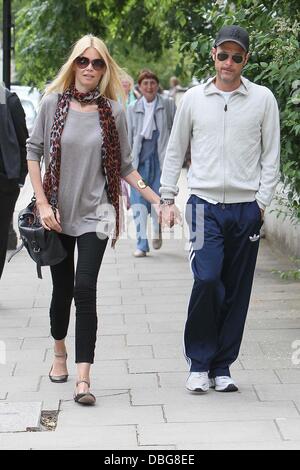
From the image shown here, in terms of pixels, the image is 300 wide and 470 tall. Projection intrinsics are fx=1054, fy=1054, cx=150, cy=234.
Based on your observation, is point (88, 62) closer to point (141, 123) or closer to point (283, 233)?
point (141, 123)

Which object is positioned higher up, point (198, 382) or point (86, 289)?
point (86, 289)

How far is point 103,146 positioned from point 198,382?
1.34m

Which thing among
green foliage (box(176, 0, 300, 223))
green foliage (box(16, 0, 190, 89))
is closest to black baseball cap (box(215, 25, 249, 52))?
green foliage (box(176, 0, 300, 223))

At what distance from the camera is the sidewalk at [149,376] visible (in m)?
4.84

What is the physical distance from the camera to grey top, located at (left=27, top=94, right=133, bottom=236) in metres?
5.42

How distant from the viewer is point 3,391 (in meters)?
5.70

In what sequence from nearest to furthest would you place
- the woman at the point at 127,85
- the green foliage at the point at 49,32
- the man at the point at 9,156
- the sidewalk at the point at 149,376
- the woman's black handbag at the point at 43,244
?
the sidewalk at the point at 149,376
the woman's black handbag at the point at 43,244
the woman at the point at 127,85
the man at the point at 9,156
the green foliage at the point at 49,32

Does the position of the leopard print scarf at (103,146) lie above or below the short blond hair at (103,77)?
below

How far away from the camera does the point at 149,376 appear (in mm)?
5980

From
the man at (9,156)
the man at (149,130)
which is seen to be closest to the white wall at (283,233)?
Result: the man at (149,130)

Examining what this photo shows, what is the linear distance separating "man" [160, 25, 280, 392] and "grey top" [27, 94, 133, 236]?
371mm

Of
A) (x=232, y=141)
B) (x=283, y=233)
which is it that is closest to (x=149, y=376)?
(x=232, y=141)

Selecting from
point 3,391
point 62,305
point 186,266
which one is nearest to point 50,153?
point 62,305

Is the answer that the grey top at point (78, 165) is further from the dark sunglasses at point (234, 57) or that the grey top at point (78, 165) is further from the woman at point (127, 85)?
the dark sunglasses at point (234, 57)
